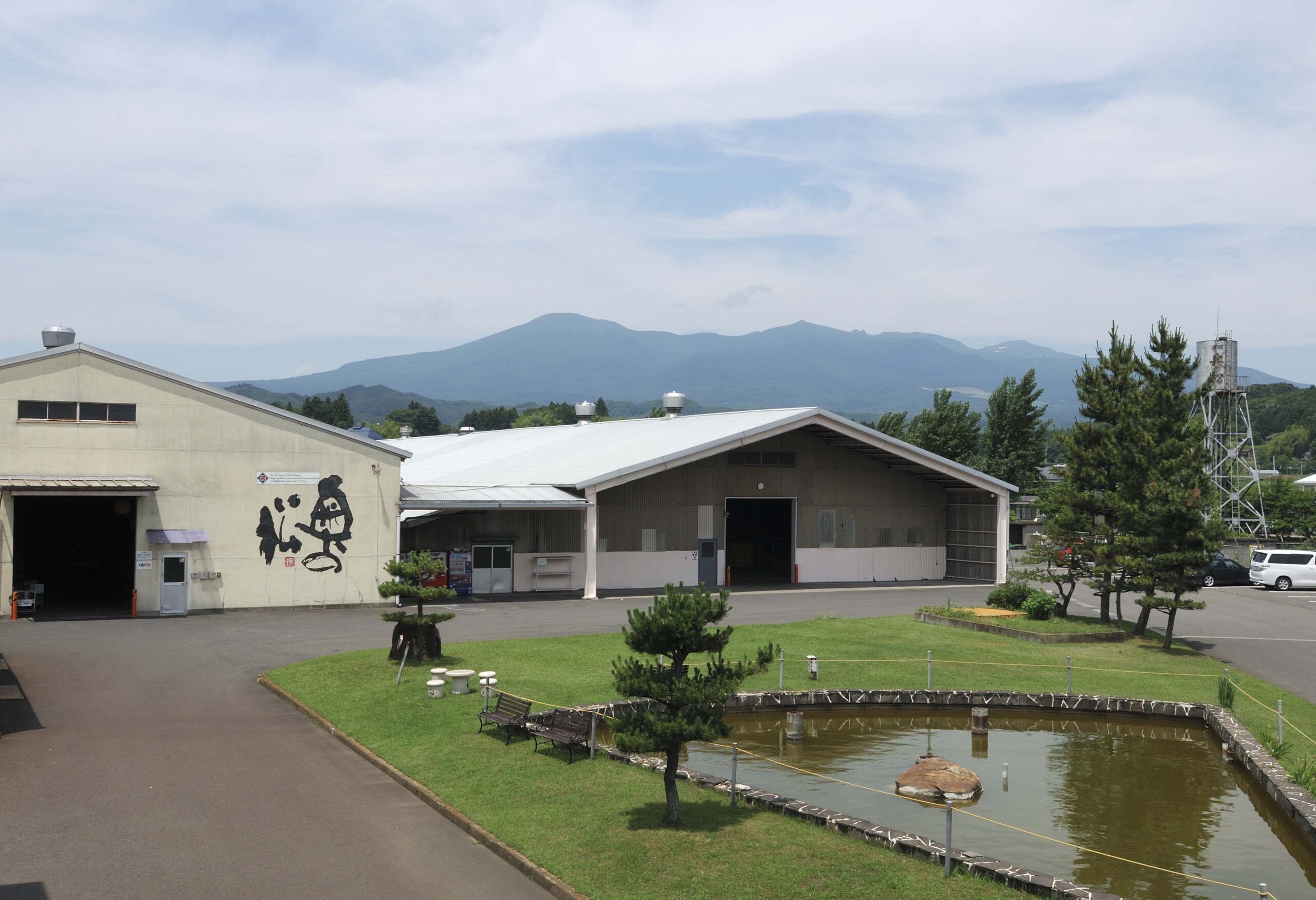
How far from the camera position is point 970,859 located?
451 inches

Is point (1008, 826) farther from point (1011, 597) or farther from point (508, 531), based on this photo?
point (508, 531)

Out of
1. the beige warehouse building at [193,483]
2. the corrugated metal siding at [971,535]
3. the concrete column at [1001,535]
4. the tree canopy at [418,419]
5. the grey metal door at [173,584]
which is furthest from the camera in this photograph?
the tree canopy at [418,419]

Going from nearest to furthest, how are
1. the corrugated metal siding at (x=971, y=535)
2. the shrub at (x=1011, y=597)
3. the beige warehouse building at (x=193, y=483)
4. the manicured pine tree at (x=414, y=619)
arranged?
the manicured pine tree at (x=414, y=619) → the beige warehouse building at (x=193, y=483) → the shrub at (x=1011, y=597) → the corrugated metal siding at (x=971, y=535)

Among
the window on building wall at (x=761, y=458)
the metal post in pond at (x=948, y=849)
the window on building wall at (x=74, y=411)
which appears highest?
the window on building wall at (x=74, y=411)

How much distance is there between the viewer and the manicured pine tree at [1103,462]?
3028 cm

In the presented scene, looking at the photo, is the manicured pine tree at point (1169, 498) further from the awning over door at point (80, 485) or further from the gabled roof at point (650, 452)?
the awning over door at point (80, 485)

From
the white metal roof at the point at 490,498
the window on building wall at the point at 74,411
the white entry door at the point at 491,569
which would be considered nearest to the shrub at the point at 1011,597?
the white metal roof at the point at 490,498

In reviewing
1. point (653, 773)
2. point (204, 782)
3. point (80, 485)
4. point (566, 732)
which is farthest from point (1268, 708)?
point (80, 485)

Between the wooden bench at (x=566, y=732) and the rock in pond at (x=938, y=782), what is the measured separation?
182 inches

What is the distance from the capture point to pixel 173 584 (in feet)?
107

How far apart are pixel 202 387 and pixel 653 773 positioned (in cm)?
2373

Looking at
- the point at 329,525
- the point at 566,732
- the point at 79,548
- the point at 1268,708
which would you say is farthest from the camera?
the point at 79,548

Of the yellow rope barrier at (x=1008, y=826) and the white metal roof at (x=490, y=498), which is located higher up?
the white metal roof at (x=490, y=498)

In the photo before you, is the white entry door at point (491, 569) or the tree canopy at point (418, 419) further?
the tree canopy at point (418, 419)
